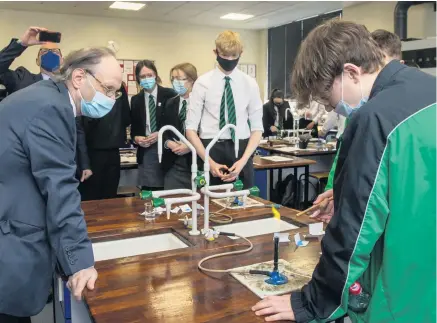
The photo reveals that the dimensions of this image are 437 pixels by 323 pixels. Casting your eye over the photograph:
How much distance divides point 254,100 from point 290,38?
6640mm

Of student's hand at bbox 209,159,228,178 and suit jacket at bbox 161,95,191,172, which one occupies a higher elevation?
suit jacket at bbox 161,95,191,172

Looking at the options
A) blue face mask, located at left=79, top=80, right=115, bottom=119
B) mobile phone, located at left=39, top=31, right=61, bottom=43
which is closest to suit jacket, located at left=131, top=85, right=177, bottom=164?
mobile phone, located at left=39, top=31, right=61, bottom=43

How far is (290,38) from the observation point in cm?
885

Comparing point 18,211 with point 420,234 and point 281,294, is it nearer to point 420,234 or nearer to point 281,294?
point 281,294

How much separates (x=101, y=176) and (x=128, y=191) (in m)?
0.94

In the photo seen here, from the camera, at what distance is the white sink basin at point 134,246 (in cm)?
174

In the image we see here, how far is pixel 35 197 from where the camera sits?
126 cm

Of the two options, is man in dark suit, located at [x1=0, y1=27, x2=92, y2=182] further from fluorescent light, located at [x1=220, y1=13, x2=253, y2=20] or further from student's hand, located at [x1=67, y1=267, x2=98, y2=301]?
fluorescent light, located at [x1=220, y1=13, x2=253, y2=20]

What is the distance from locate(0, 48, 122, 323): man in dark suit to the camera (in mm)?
1214

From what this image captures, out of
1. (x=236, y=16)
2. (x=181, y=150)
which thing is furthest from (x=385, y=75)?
(x=236, y=16)

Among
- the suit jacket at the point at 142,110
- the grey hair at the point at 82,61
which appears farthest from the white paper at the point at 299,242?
the suit jacket at the point at 142,110

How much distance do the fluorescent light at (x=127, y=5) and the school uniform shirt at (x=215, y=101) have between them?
15.5ft

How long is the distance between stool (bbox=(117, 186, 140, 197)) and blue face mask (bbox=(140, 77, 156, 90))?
4.01 ft

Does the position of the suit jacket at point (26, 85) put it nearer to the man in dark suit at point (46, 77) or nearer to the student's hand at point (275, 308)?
the man in dark suit at point (46, 77)
